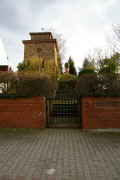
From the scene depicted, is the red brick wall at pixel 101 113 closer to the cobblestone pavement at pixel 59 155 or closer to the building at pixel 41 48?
the cobblestone pavement at pixel 59 155

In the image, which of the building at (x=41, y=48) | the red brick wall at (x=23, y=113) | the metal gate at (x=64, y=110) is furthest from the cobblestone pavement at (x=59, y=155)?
the building at (x=41, y=48)

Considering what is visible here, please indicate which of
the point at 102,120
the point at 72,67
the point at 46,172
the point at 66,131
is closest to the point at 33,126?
the point at 66,131

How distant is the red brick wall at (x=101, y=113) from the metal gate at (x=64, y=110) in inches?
39.0

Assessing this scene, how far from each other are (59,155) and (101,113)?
3.14m

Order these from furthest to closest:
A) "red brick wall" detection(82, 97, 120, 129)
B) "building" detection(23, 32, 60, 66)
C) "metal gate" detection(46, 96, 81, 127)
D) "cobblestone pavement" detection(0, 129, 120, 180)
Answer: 1. "building" detection(23, 32, 60, 66)
2. "metal gate" detection(46, 96, 81, 127)
3. "red brick wall" detection(82, 97, 120, 129)
4. "cobblestone pavement" detection(0, 129, 120, 180)

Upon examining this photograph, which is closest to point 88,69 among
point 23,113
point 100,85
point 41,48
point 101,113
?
point 100,85

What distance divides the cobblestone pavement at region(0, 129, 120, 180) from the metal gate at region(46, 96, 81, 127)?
4.56 ft

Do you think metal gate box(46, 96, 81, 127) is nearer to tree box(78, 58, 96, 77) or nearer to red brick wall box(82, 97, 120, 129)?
red brick wall box(82, 97, 120, 129)

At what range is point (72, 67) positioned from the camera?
28812 mm

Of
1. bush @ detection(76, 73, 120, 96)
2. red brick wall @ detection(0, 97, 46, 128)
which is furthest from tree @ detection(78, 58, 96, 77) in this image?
red brick wall @ detection(0, 97, 46, 128)

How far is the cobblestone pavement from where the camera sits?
3127mm

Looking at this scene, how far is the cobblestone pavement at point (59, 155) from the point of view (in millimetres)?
3127

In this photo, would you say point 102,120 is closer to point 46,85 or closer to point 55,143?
point 55,143

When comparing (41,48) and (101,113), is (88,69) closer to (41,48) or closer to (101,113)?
(101,113)
